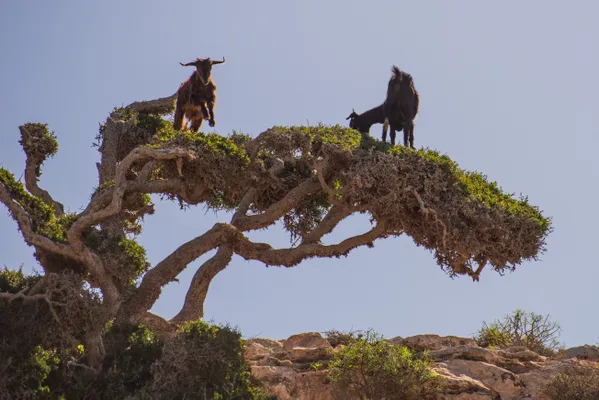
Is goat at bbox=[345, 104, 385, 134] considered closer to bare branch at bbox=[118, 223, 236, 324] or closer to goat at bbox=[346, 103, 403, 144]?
goat at bbox=[346, 103, 403, 144]

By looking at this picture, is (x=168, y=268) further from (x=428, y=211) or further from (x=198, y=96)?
(x=198, y=96)

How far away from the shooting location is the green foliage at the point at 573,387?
52.7 feet

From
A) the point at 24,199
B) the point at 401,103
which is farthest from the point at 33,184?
the point at 401,103

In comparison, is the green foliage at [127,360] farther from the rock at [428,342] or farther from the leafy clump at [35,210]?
the rock at [428,342]

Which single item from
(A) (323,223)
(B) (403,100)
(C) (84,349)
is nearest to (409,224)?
(A) (323,223)

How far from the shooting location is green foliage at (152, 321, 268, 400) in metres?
14.5

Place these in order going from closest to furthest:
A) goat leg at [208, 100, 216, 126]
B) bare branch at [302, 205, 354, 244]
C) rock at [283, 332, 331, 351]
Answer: bare branch at [302, 205, 354, 244] → rock at [283, 332, 331, 351] → goat leg at [208, 100, 216, 126]

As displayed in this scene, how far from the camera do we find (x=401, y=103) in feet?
72.2

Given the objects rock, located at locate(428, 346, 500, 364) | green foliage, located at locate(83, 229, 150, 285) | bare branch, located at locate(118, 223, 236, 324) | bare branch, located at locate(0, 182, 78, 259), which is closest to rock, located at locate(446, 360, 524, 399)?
rock, located at locate(428, 346, 500, 364)

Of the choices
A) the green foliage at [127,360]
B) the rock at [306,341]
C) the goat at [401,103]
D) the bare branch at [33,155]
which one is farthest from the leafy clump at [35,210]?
the goat at [401,103]

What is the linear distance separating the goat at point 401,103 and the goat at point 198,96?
13.6 feet

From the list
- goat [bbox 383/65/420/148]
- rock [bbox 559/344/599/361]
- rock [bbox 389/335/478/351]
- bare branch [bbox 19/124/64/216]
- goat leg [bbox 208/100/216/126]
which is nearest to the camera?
rock [bbox 389/335/478/351]

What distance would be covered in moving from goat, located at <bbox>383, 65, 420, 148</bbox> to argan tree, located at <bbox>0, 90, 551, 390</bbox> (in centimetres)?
231

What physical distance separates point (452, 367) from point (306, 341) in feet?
11.0
